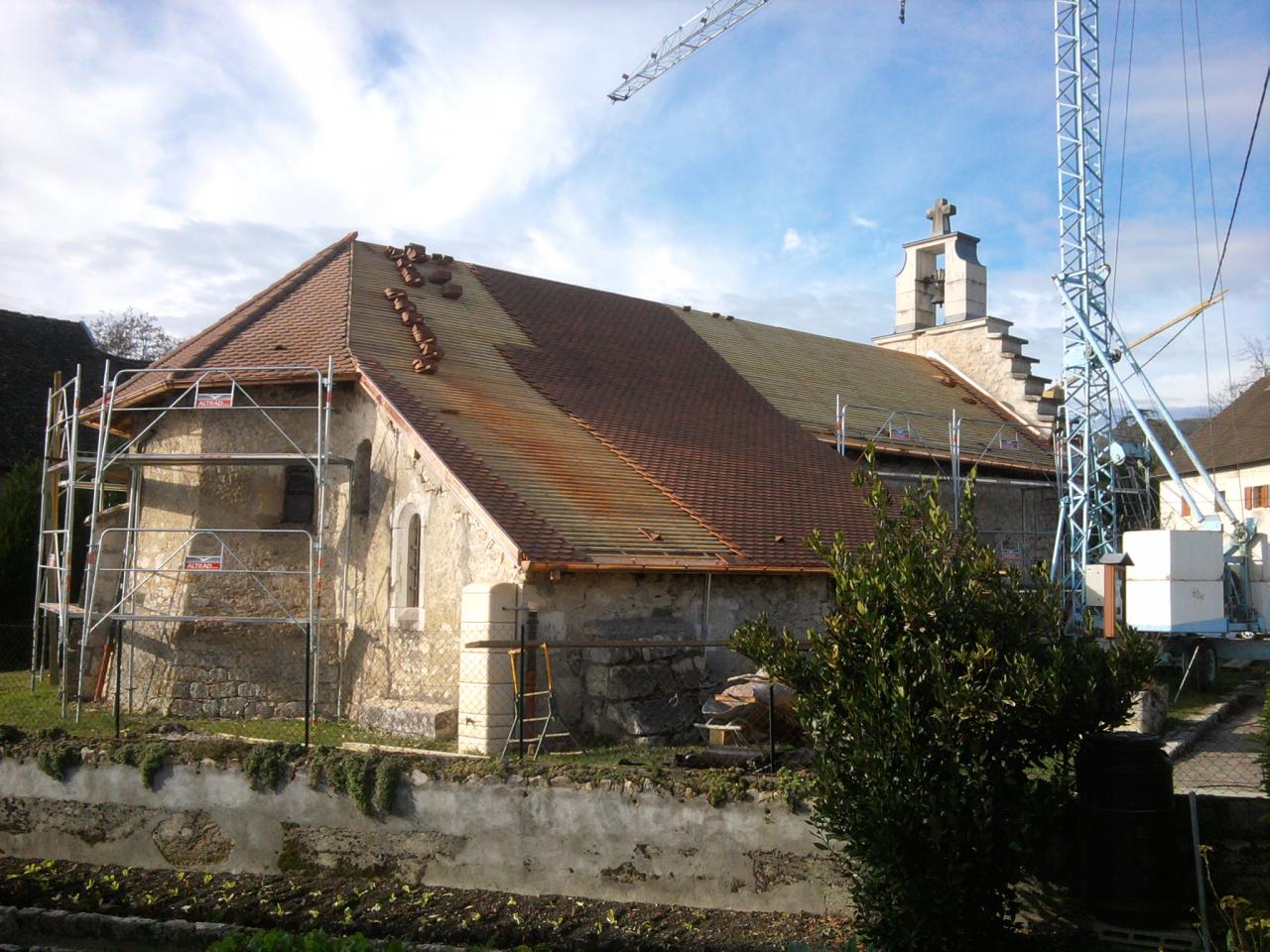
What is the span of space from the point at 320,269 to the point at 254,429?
177 inches

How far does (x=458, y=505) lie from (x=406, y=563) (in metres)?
1.48

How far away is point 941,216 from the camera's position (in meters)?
30.8

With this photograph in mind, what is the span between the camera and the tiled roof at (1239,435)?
28.7 meters

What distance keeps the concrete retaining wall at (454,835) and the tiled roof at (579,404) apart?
3860mm

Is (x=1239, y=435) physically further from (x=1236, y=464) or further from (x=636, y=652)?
(x=636, y=652)

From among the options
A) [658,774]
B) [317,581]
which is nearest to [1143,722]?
[658,774]

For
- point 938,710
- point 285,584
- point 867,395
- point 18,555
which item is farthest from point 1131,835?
point 18,555

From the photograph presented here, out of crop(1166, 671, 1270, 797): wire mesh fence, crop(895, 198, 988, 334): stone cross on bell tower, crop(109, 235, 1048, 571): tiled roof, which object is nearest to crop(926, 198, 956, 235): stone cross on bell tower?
crop(895, 198, 988, 334): stone cross on bell tower

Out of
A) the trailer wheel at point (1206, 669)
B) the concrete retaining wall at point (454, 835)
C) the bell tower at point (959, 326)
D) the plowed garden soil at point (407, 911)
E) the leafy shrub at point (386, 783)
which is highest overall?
the bell tower at point (959, 326)

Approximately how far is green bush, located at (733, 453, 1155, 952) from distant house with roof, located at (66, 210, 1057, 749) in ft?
16.5

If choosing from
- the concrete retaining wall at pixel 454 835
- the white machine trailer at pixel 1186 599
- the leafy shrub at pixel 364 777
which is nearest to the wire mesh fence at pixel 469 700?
the concrete retaining wall at pixel 454 835

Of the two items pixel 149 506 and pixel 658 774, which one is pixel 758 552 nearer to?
pixel 658 774

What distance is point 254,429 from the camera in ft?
53.2

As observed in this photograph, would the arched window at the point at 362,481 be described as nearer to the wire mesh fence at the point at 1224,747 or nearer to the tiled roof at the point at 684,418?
the tiled roof at the point at 684,418
